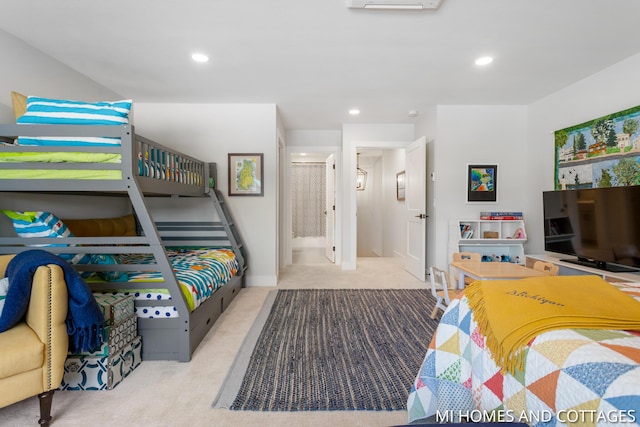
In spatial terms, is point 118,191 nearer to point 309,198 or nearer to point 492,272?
point 492,272

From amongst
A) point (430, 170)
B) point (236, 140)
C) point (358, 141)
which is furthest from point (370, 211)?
point (236, 140)

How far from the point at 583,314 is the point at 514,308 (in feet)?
0.57

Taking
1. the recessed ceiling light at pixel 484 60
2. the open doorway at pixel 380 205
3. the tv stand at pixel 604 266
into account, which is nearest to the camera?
the tv stand at pixel 604 266

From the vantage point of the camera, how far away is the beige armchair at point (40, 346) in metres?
1.32

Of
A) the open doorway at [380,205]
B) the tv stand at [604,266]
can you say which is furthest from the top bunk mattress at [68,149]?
the open doorway at [380,205]

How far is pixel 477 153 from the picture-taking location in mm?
3838

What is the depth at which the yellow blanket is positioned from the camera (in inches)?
32.9

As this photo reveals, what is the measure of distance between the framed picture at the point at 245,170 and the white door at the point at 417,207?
7.05 feet

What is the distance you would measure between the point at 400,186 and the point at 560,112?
8.59 feet

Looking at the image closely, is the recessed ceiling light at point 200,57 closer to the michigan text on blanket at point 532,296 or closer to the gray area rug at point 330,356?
the gray area rug at point 330,356

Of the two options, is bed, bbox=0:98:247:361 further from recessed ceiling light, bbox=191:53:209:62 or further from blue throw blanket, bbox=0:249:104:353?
recessed ceiling light, bbox=191:53:209:62

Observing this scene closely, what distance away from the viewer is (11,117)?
2246 mm

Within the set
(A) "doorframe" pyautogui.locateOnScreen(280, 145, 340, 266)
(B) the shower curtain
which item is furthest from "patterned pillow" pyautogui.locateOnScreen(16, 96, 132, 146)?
(B) the shower curtain

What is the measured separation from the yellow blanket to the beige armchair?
1.89m
